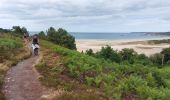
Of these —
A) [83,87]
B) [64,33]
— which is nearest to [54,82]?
[83,87]

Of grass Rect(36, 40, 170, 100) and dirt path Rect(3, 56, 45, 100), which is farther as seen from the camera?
grass Rect(36, 40, 170, 100)

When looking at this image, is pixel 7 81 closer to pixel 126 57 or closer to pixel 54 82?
pixel 54 82

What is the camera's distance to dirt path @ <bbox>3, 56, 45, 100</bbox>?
51.3 ft

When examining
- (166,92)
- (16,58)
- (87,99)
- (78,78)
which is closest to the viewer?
(87,99)

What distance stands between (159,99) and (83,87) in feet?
10.9

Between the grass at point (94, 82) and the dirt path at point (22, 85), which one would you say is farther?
the grass at point (94, 82)

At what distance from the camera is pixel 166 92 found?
57.0 ft

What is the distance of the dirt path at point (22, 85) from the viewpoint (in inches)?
616

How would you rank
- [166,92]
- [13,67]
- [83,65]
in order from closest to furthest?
[166,92] < [83,65] < [13,67]

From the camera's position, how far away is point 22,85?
17.4 metres

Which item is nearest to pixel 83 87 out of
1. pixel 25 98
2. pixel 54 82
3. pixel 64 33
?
pixel 54 82

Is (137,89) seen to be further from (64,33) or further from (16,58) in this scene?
(64,33)

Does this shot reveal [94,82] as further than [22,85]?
Yes

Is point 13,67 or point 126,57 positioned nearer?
point 13,67
